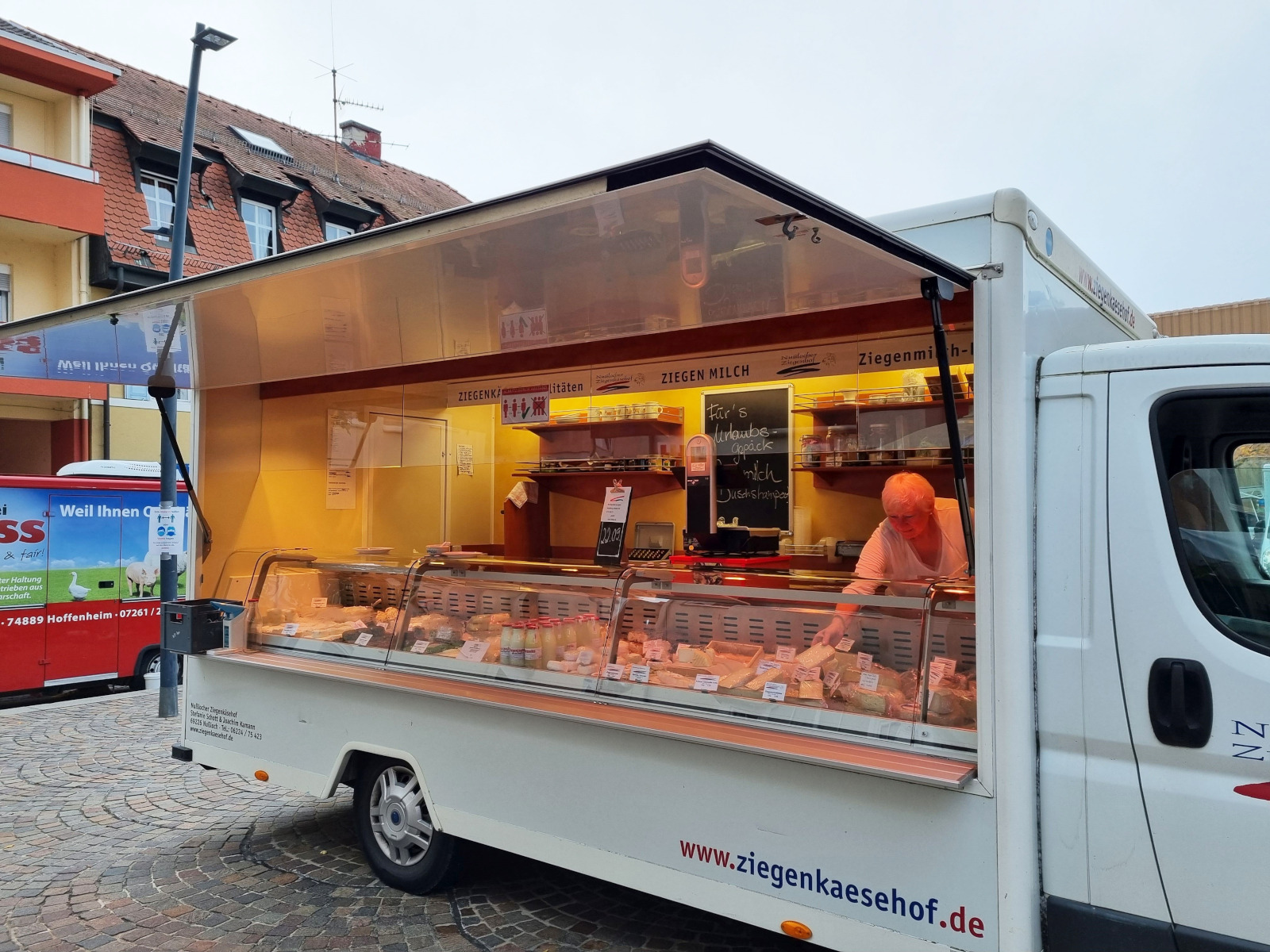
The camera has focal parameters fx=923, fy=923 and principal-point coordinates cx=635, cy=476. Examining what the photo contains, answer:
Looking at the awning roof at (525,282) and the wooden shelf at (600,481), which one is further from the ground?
the awning roof at (525,282)

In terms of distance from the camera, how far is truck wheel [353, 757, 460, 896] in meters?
4.22

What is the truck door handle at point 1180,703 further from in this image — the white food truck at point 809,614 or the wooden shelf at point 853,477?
the wooden shelf at point 853,477

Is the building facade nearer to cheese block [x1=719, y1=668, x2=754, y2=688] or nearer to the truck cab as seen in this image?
cheese block [x1=719, y1=668, x2=754, y2=688]

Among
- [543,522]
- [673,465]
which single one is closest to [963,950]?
[673,465]

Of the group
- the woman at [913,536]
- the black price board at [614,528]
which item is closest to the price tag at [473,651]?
the woman at [913,536]

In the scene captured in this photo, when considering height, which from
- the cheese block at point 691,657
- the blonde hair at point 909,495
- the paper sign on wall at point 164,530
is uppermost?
the blonde hair at point 909,495

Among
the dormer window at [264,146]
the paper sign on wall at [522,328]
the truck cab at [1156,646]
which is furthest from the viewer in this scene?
the dormer window at [264,146]

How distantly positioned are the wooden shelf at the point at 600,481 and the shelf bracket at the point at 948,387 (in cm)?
413

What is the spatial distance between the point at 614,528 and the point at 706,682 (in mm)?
3136

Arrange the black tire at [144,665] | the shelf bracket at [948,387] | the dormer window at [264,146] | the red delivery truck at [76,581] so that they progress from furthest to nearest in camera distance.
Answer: the dormer window at [264,146], the black tire at [144,665], the red delivery truck at [76,581], the shelf bracket at [948,387]

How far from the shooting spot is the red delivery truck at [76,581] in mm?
9031

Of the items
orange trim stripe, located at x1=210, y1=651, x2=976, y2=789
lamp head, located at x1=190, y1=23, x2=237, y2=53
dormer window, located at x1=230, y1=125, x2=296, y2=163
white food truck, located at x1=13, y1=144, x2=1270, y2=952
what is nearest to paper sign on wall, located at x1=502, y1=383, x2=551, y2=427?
white food truck, located at x1=13, y1=144, x2=1270, y2=952

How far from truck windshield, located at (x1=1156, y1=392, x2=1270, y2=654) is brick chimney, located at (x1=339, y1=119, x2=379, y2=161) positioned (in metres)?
25.1

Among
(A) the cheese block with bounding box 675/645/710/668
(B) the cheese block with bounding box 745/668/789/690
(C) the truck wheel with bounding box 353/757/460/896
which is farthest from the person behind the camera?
(C) the truck wheel with bounding box 353/757/460/896
